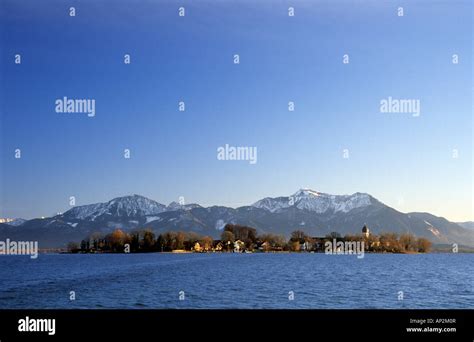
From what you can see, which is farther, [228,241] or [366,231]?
[228,241]

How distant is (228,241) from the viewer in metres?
39.8

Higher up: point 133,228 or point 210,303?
point 133,228

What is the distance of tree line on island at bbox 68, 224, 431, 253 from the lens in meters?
26.2

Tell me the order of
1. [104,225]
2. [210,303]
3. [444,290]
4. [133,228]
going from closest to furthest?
[210,303] → [444,290] → [104,225] → [133,228]

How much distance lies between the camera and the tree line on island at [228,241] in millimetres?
26217

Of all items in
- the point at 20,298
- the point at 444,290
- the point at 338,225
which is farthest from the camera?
the point at 338,225
